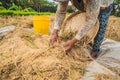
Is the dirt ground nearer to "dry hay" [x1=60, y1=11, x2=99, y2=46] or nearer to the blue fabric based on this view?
"dry hay" [x1=60, y1=11, x2=99, y2=46]

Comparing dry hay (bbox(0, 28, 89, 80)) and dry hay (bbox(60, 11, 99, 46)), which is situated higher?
dry hay (bbox(60, 11, 99, 46))

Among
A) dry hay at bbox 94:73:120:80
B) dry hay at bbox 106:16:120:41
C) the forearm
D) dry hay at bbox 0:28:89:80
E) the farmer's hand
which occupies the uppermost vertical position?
the forearm

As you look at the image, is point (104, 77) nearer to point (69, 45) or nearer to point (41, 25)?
point (69, 45)

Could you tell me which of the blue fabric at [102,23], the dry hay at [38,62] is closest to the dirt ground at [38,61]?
the dry hay at [38,62]

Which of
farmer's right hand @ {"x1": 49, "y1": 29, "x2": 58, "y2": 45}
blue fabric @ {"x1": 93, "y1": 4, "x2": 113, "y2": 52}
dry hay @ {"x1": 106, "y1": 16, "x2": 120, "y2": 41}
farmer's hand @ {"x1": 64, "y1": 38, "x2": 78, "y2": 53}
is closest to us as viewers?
farmer's hand @ {"x1": 64, "y1": 38, "x2": 78, "y2": 53}

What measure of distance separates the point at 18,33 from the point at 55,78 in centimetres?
128

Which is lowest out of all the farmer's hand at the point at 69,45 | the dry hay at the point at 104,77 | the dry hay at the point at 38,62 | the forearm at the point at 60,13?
the dry hay at the point at 104,77

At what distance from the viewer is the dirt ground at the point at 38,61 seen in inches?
105

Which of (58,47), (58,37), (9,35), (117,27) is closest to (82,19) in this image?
(58,37)

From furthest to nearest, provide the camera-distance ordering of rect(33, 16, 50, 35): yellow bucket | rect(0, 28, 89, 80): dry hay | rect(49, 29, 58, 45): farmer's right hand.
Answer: rect(33, 16, 50, 35): yellow bucket, rect(49, 29, 58, 45): farmer's right hand, rect(0, 28, 89, 80): dry hay

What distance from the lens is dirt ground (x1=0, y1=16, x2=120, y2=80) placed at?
267 centimetres

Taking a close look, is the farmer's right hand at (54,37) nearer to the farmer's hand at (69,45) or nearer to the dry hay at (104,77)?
the farmer's hand at (69,45)

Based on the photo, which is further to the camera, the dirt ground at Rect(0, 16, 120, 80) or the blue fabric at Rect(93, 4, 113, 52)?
the blue fabric at Rect(93, 4, 113, 52)

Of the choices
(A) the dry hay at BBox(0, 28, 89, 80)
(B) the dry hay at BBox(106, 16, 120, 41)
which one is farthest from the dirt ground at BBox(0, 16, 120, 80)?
(B) the dry hay at BBox(106, 16, 120, 41)
